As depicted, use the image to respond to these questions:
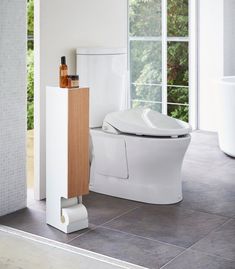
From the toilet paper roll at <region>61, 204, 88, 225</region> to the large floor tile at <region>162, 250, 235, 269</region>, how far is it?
0.69m

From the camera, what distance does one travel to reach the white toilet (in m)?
3.81

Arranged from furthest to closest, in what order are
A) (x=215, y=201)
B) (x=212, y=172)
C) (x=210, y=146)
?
(x=210, y=146), (x=212, y=172), (x=215, y=201)

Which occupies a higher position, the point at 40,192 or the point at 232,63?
the point at 232,63

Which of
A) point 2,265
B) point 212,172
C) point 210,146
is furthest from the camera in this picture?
point 210,146

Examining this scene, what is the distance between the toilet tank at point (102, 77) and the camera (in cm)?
414

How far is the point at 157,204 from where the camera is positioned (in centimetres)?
389

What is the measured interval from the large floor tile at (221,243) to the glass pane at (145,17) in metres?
3.01

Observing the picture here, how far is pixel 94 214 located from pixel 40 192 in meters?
0.49

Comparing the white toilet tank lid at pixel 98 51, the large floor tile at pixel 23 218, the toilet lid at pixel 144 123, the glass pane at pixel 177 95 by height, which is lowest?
the large floor tile at pixel 23 218

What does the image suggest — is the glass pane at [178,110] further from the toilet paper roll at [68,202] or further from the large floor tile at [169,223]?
the toilet paper roll at [68,202]

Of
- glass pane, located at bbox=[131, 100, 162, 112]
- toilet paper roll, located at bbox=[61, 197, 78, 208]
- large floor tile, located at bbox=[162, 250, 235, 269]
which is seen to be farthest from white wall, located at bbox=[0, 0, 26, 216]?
glass pane, located at bbox=[131, 100, 162, 112]

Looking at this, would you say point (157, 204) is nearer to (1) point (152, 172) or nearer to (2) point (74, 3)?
(1) point (152, 172)

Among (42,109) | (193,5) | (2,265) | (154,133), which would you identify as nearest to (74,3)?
(42,109)

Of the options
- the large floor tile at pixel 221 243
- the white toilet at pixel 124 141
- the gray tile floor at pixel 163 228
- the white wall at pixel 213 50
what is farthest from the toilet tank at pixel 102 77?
the white wall at pixel 213 50
